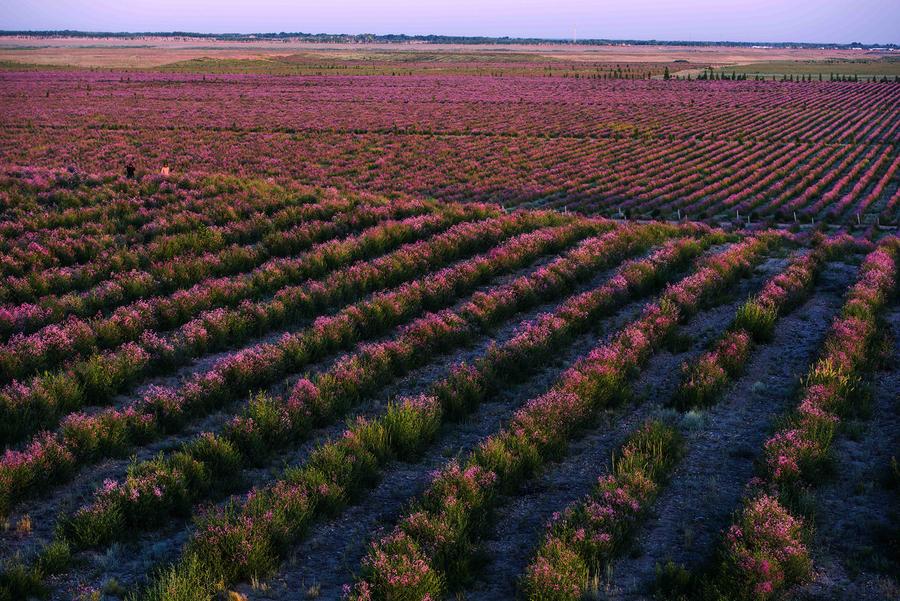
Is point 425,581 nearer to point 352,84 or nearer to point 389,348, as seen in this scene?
point 389,348

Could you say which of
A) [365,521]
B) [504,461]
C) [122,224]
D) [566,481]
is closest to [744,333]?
[566,481]

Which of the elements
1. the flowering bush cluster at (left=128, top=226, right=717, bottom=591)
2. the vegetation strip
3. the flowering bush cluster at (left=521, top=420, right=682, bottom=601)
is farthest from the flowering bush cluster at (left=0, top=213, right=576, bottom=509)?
the vegetation strip

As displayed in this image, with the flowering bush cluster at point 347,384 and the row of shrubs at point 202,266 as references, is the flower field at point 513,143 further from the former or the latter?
the flowering bush cluster at point 347,384

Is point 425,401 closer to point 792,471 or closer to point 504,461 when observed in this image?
point 504,461

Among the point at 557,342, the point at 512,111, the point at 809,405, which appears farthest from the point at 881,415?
the point at 512,111

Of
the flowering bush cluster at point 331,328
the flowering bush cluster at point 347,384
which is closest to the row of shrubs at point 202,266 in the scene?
the flowering bush cluster at point 331,328
